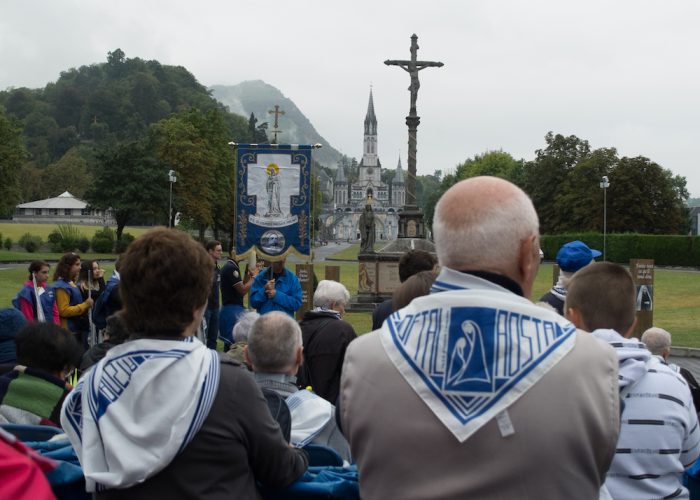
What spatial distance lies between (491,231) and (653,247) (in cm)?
5903

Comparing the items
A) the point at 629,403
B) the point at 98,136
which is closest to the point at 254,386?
the point at 629,403

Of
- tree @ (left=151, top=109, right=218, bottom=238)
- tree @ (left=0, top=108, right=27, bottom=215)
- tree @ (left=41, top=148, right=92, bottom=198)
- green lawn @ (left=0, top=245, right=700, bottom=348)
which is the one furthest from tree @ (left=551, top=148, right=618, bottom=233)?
tree @ (left=41, top=148, right=92, bottom=198)

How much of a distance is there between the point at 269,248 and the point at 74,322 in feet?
8.87

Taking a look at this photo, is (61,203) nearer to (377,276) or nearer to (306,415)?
(377,276)

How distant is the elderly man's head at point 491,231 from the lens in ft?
7.93

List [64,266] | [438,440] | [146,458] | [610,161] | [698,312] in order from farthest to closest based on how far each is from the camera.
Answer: [610,161] < [698,312] < [64,266] < [146,458] < [438,440]

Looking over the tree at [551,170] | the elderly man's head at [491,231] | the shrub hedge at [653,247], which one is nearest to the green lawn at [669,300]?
the shrub hedge at [653,247]

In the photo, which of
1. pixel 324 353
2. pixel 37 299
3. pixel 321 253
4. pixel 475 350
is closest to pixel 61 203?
pixel 321 253

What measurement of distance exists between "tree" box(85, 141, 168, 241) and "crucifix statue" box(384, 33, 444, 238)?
108 ft

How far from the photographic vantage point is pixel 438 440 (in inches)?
89.5

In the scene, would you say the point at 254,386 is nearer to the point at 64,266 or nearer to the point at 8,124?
the point at 64,266

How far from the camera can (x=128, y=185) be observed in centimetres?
5781

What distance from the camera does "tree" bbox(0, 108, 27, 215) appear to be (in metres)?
48.8

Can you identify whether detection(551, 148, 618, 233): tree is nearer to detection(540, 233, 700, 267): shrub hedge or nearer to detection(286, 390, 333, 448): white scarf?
detection(540, 233, 700, 267): shrub hedge
